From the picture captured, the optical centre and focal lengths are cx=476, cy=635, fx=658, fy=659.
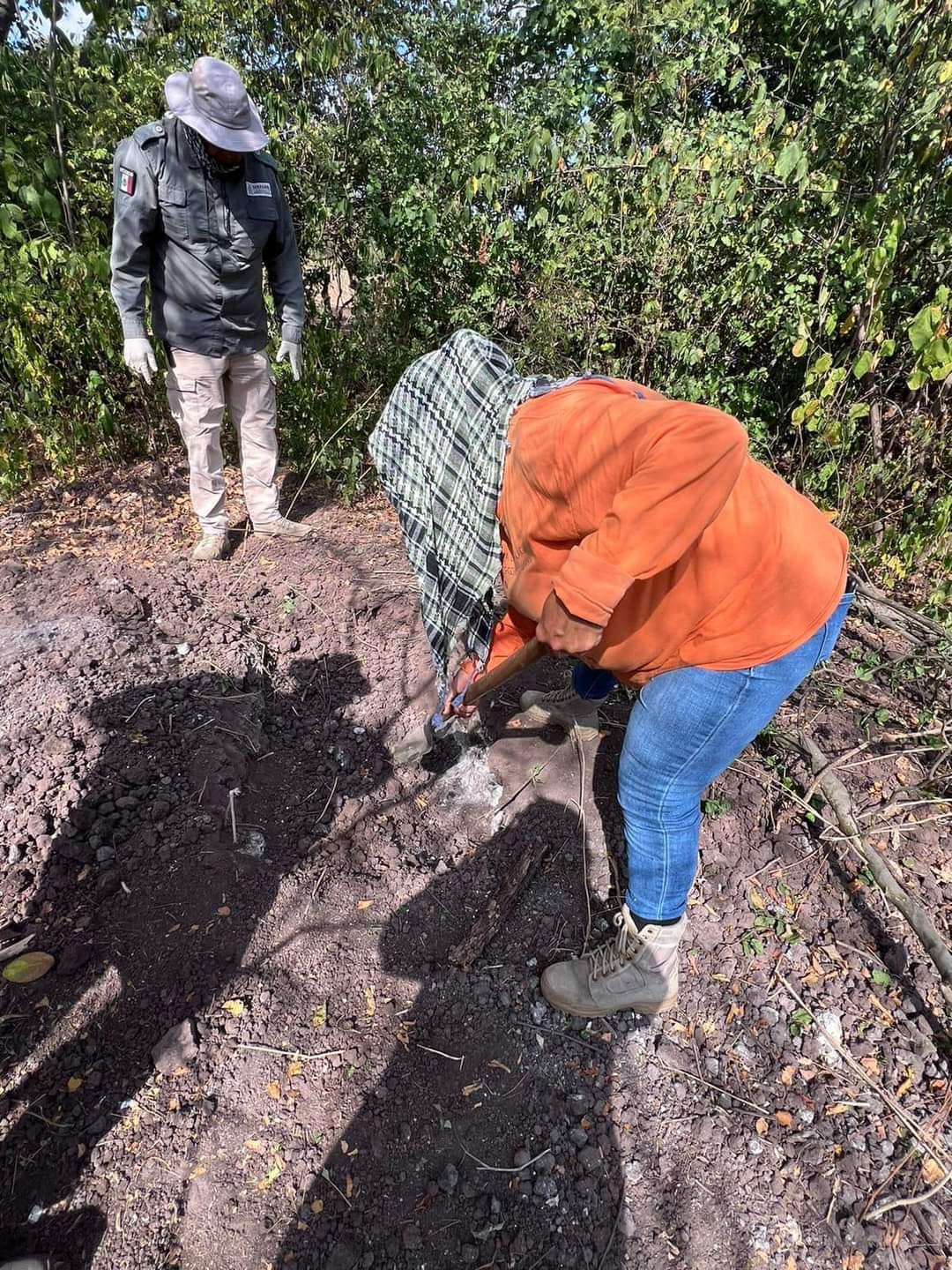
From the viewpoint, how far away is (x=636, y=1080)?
1782 mm

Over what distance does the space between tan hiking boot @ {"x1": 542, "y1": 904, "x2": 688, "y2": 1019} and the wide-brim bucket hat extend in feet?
10.8

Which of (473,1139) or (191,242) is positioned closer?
(473,1139)

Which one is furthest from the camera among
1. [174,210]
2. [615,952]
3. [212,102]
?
[174,210]

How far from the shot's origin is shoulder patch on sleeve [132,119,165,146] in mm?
2787

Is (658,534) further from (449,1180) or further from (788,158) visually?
(788,158)

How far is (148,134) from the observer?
2.79m

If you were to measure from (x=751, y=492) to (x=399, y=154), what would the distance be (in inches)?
157

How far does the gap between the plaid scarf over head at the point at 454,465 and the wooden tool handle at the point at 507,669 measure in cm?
13

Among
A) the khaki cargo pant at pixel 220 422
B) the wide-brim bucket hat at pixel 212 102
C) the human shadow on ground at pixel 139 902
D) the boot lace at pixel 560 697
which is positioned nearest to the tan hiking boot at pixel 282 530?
the khaki cargo pant at pixel 220 422

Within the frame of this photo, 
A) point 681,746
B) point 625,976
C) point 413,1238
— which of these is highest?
point 681,746

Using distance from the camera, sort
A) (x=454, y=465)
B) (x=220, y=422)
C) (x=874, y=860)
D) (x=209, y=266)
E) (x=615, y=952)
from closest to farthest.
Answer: (x=454, y=465) → (x=615, y=952) → (x=874, y=860) → (x=209, y=266) → (x=220, y=422)

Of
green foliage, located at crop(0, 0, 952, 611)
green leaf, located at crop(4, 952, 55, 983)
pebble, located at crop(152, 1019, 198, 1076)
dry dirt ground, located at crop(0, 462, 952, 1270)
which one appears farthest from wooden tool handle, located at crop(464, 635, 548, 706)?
green foliage, located at crop(0, 0, 952, 611)

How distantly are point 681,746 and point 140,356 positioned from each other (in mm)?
3009

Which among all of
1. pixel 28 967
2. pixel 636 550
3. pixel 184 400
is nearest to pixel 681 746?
pixel 636 550
